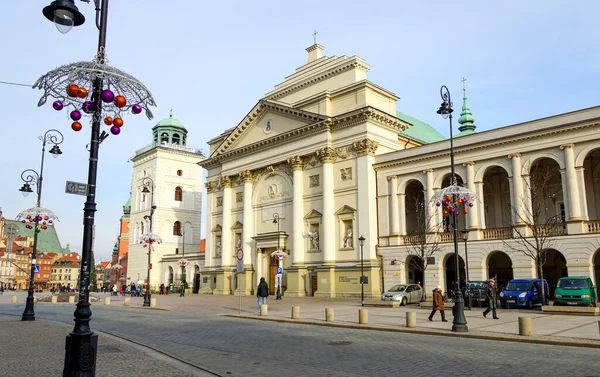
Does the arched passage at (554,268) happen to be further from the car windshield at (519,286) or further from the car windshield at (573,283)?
the car windshield at (573,283)

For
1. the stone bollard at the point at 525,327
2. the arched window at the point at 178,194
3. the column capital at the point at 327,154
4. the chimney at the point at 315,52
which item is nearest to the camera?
the stone bollard at the point at 525,327

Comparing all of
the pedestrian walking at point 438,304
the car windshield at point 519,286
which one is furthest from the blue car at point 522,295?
the pedestrian walking at point 438,304

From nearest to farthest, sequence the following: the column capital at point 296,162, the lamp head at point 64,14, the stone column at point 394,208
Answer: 1. the lamp head at point 64,14
2. the stone column at point 394,208
3. the column capital at point 296,162

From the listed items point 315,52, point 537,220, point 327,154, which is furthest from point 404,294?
point 315,52

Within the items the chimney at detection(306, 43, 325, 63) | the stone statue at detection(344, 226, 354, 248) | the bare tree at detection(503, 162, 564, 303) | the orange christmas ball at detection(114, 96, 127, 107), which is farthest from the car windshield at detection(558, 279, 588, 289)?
the chimney at detection(306, 43, 325, 63)

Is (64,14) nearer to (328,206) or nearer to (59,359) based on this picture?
(59,359)

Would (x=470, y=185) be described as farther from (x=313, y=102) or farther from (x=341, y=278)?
(x=313, y=102)

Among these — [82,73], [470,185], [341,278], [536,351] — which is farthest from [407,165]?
[82,73]

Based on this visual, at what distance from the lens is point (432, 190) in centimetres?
3950

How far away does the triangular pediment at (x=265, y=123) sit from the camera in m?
46.7

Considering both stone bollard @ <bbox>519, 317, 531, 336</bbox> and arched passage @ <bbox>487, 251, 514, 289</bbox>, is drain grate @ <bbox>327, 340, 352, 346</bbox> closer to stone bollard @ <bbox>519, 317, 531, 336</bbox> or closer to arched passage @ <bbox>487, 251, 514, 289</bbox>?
stone bollard @ <bbox>519, 317, 531, 336</bbox>

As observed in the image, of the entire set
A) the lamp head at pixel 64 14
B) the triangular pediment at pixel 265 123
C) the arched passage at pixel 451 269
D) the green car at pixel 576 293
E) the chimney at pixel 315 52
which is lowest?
the green car at pixel 576 293

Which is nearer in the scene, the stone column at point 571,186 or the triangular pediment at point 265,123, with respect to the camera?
the stone column at point 571,186

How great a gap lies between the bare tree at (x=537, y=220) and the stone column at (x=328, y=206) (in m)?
14.4
